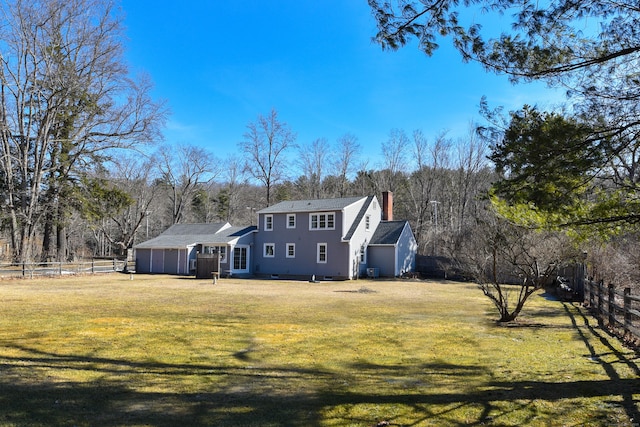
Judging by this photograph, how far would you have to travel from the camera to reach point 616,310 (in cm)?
1148

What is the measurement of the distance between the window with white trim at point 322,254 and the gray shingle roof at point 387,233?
3828mm

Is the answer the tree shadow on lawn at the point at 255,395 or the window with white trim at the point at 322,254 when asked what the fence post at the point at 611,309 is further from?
the window with white trim at the point at 322,254

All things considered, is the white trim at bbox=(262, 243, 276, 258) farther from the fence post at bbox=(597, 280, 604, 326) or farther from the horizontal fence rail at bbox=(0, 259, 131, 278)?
the fence post at bbox=(597, 280, 604, 326)

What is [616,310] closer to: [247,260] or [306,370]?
[306,370]

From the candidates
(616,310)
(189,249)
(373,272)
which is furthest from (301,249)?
(616,310)

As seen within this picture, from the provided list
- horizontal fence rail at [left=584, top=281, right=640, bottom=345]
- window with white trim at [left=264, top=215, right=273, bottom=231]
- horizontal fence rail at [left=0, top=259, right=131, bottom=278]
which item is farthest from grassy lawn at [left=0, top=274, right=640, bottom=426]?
window with white trim at [left=264, top=215, right=273, bottom=231]

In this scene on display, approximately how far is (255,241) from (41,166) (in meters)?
15.7

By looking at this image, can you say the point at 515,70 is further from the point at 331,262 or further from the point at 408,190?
the point at 408,190

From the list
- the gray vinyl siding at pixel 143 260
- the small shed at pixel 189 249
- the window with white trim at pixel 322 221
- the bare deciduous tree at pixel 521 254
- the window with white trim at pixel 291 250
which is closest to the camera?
the bare deciduous tree at pixel 521 254

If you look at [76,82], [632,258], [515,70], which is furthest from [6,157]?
[632,258]

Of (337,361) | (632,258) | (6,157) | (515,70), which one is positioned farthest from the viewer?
(6,157)

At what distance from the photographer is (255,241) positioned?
35.3 meters

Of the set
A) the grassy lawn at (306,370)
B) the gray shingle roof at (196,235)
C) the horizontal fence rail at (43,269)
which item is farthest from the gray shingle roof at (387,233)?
the horizontal fence rail at (43,269)

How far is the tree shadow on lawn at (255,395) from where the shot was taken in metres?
4.80
